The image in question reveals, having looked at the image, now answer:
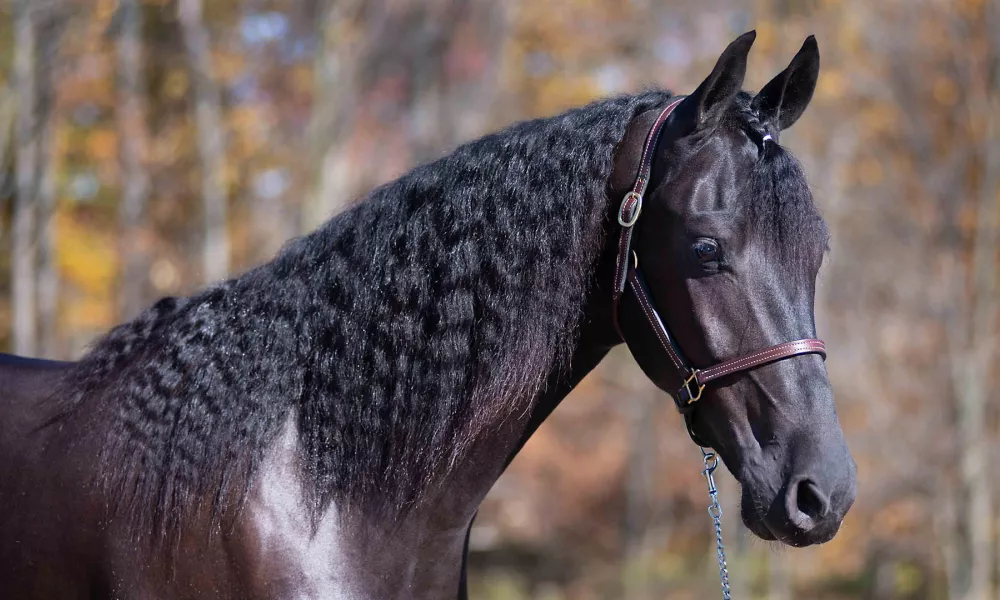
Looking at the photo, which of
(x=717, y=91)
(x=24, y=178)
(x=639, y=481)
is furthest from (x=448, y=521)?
(x=639, y=481)

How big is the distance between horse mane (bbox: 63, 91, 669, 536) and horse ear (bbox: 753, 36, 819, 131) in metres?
0.33

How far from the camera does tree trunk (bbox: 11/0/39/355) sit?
36.0 feet

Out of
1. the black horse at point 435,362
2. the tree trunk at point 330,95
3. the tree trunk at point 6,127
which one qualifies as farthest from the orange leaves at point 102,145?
the black horse at point 435,362

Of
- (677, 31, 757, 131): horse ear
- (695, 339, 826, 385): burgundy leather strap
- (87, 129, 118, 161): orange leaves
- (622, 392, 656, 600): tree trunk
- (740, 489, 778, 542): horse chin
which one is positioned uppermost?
(87, 129, 118, 161): orange leaves

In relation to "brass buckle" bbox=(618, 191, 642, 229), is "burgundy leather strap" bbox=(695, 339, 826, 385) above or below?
below

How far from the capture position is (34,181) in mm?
12422

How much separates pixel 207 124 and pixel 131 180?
5.81ft

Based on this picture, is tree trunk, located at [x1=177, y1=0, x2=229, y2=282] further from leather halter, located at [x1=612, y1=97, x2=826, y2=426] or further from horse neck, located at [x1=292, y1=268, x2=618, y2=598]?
leather halter, located at [x1=612, y1=97, x2=826, y2=426]

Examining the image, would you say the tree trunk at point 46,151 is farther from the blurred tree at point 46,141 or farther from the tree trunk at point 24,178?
the tree trunk at point 24,178

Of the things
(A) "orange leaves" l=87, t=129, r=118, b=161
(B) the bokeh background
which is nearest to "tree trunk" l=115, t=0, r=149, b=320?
(B) the bokeh background

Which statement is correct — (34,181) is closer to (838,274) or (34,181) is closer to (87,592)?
(87,592)

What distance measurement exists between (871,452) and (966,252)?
3.66 m

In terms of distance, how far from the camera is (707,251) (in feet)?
8.21

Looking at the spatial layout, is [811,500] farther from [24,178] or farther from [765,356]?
[24,178]
